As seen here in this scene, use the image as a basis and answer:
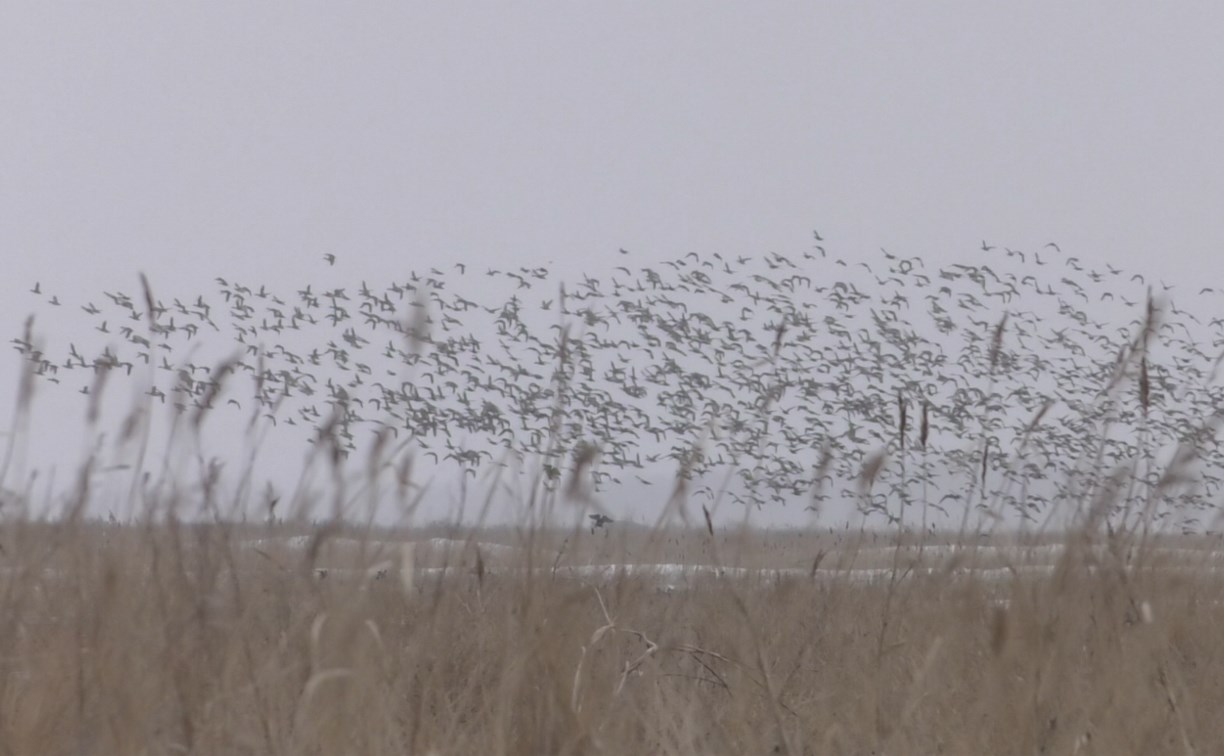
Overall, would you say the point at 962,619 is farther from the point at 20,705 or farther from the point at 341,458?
the point at 20,705

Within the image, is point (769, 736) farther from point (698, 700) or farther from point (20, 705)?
point (20, 705)

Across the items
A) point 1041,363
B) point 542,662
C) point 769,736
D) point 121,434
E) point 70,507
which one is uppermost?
point 1041,363

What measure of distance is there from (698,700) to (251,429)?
1127mm

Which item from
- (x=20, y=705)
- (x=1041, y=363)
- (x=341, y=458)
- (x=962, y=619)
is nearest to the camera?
(x=341, y=458)

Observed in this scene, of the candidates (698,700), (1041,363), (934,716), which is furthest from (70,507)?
(1041,363)

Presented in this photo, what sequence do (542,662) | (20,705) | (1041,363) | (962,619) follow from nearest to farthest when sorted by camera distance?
(542,662), (962,619), (20,705), (1041,363)

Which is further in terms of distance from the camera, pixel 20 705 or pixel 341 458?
pixel 20 705

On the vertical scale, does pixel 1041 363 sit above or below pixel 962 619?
above

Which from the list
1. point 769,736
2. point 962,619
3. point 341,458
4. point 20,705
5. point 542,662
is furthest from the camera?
point 769,736

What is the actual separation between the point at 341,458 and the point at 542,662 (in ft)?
1.43

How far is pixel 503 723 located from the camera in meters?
1.71

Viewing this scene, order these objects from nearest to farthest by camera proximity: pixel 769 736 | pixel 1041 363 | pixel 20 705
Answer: pixel 20 705 < pixel 769 736 < pixel 1041 363

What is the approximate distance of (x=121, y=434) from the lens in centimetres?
190

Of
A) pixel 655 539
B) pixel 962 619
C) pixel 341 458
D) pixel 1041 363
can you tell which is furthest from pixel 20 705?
pixel 1041 363
